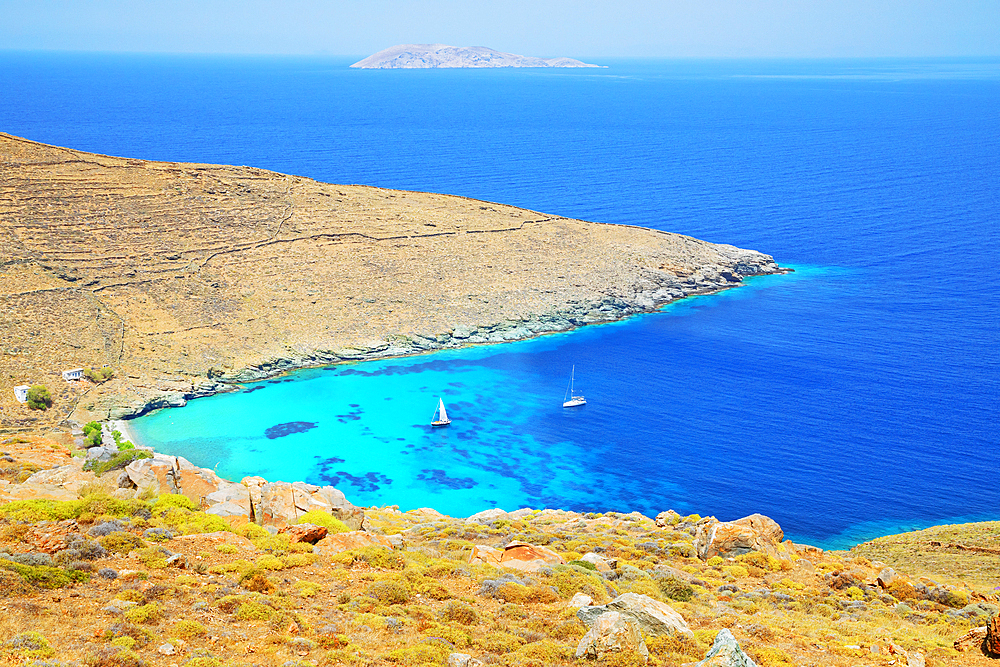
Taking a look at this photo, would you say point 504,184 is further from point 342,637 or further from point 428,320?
point 342,637

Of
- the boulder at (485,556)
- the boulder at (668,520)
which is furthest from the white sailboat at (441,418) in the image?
the boulder at (485,556)

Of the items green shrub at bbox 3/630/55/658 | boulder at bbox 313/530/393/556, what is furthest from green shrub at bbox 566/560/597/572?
green shrub at bbox 3/630/55/658

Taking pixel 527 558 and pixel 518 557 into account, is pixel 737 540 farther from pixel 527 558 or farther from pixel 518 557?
pixel 518 557

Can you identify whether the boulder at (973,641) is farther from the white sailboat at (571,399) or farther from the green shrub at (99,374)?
the green shrub at (99,374)

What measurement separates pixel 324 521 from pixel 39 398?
36.2 meters

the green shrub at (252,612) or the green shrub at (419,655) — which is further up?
the green shrub at (252,612)

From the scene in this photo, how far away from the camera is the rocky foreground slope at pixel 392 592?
16.2m

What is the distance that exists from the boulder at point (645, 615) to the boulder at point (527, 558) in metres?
3.85

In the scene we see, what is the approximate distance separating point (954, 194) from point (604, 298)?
7997 cm

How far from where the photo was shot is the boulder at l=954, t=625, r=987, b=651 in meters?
19.4

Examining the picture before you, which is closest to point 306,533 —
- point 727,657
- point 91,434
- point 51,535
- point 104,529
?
point 104,529

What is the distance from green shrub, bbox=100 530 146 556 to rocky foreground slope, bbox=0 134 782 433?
36045 mm

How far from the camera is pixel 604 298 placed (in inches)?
3219

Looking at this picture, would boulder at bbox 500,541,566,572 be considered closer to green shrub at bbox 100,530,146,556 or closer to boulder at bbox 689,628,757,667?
boulder at bbox 689,628,757,667
